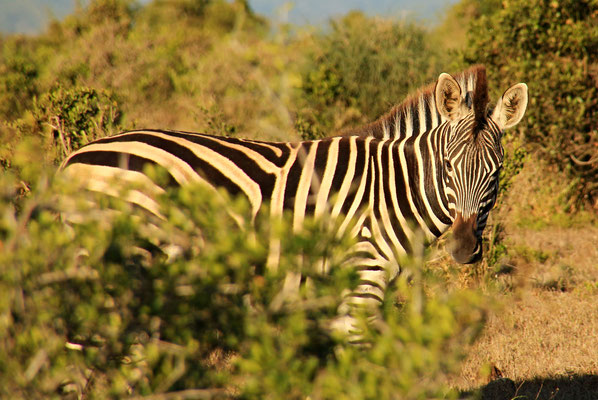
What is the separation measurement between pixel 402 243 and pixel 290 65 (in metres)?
11.1

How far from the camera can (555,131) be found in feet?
31.5

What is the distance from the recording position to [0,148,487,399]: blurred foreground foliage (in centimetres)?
189

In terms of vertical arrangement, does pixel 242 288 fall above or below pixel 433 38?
below

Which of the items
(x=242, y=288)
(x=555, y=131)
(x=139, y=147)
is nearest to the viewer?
(x=242, y=288)

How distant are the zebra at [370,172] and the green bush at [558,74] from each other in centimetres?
535

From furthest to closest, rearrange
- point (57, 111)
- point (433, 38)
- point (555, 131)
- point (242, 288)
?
point (433, 38) < point (555, 131) < point (57, 111) < point (242, 288)

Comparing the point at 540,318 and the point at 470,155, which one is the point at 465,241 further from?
the point at 540,318

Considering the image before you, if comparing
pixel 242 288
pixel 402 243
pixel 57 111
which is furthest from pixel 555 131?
pixel 242 288

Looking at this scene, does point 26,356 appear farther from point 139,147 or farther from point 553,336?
point 553,336

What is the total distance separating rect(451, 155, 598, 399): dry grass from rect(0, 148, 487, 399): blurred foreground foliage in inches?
56.0

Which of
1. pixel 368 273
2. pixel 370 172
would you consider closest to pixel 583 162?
pixel 370 172

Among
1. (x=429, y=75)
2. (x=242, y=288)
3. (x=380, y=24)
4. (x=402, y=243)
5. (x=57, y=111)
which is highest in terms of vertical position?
(x=380, y=24)

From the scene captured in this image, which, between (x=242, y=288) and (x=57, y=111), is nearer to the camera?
(x=242, y=288)

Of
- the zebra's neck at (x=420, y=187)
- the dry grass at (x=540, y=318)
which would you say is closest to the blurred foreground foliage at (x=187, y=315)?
the dry grass at (x=540, y=318)
